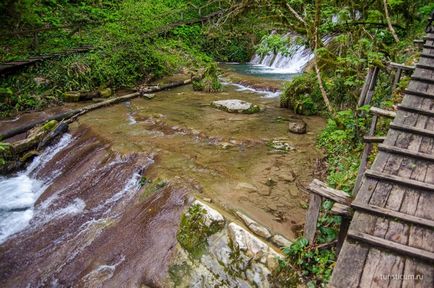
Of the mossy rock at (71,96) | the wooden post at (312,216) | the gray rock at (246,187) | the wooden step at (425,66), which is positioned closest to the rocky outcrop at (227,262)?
the wooden post at (312,216)

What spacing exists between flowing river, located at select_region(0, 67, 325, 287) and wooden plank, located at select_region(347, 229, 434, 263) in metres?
2.35

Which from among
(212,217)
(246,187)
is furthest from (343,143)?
(212,217)

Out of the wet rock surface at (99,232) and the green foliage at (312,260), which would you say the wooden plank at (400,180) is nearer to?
the green foliage at (312,260)

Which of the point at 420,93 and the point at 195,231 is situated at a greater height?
the point at 420,93

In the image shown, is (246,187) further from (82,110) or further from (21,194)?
(82,110)

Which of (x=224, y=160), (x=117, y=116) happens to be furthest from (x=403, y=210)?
(x=117, y=116)

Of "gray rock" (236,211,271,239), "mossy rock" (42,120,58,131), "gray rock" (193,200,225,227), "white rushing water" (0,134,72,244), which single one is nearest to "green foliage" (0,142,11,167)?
"white rushing water" (0,134,72,244)

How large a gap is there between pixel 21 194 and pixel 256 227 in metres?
5.56

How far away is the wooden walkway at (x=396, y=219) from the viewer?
7.68 ft

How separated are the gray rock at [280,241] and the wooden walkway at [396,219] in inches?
67.2

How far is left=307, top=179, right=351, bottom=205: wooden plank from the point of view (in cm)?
361

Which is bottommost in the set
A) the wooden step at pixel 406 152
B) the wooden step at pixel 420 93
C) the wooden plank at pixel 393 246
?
the wooden plank at pixel 393 246

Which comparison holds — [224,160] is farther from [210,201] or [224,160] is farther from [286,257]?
[286,257]

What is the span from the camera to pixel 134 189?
21.1ft
